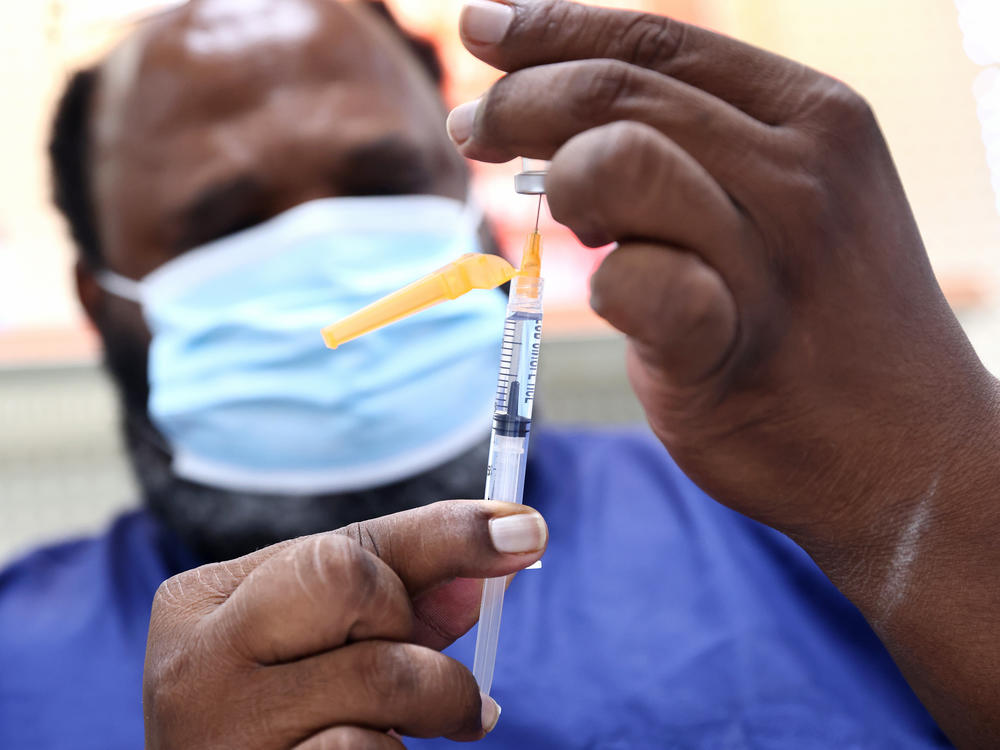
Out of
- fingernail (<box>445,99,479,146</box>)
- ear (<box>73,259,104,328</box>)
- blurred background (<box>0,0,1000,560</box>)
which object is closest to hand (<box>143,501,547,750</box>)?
fingernail (<box>445,99,479,146</box>)

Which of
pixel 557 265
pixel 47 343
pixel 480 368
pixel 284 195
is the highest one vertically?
pixel 284 195

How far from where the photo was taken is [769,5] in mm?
1837

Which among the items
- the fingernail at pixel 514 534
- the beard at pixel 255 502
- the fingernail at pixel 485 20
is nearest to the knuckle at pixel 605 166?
the fingernail at pixel 485 20

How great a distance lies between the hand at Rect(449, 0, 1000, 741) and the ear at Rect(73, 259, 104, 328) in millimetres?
1073

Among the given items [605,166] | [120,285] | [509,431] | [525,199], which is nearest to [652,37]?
[605,166]

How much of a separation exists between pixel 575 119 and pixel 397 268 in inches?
28.6

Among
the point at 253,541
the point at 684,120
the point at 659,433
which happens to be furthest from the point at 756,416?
the point at 253,541

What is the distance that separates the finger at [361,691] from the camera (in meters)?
0.49

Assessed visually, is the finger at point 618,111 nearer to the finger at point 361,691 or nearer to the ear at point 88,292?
the finger at point 361,691

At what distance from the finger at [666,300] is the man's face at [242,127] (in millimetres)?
846

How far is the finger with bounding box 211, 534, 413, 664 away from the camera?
490 millimetres

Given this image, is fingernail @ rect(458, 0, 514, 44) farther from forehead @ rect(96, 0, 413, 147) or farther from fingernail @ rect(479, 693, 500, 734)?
forehead @ rect(96, 0, 413, 147)

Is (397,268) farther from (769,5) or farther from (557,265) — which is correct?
(769,5)

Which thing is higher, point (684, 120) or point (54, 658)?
point (684, 120)
